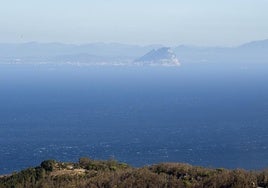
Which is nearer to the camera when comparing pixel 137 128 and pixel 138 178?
pixel 138 178

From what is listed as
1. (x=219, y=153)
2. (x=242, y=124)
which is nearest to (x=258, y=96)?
(x=242, y=124)

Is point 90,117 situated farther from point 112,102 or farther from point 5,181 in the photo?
point 5,181

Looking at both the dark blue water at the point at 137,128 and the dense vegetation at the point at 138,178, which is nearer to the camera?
the dense vegetation at the point at 138,178

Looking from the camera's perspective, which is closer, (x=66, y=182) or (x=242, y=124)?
(x=66, y=182)

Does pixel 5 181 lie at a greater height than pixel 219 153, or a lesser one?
greater

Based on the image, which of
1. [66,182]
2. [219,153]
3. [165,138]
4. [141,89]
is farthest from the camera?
[141,89]

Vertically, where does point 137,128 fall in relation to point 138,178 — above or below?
below

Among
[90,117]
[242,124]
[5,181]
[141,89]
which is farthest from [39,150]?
[141,89]

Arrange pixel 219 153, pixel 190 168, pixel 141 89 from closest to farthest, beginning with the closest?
pixel 190 168, pixel 219 153, pixel 141 89
